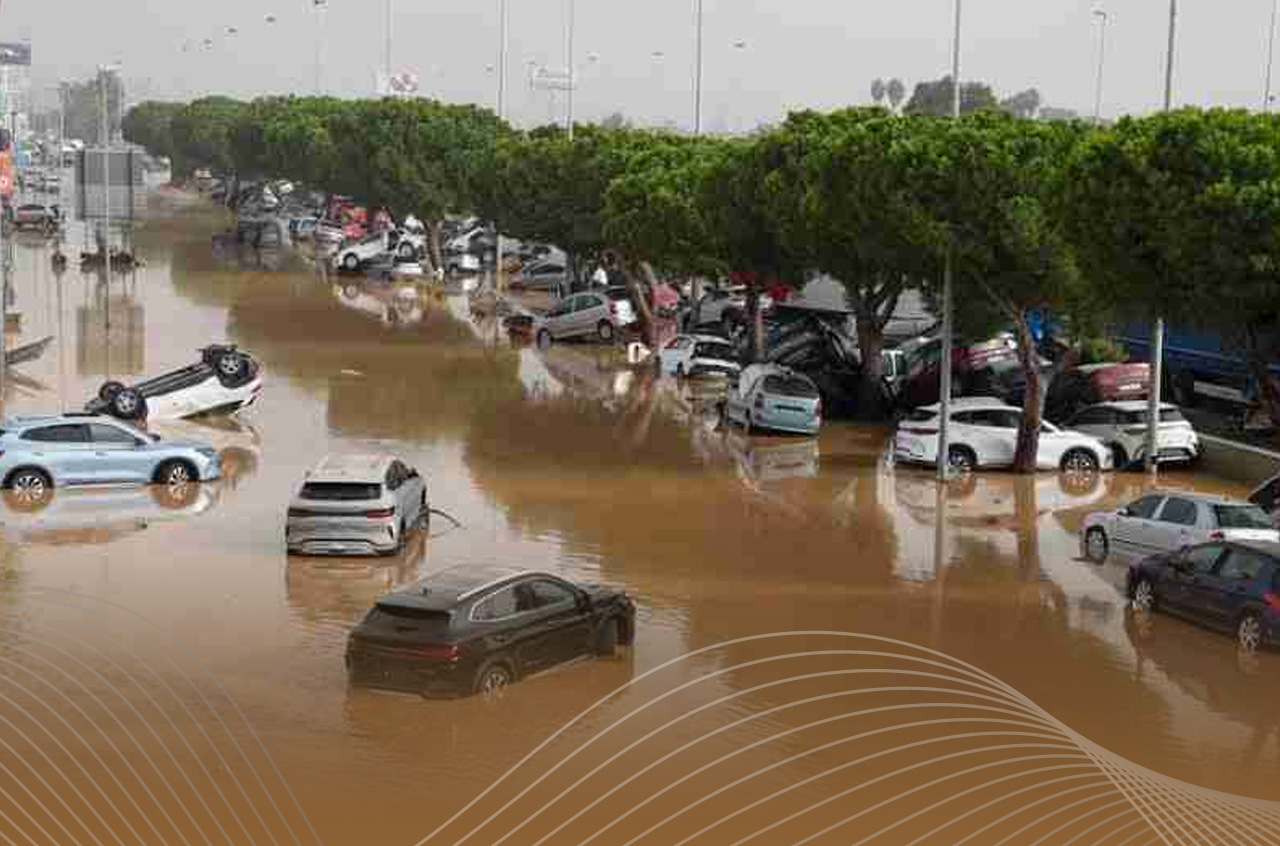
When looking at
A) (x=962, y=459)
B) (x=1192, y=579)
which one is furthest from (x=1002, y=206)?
(x=1192, y=579)

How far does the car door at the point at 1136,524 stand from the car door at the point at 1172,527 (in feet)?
0.17

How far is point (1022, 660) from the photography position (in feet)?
59.4

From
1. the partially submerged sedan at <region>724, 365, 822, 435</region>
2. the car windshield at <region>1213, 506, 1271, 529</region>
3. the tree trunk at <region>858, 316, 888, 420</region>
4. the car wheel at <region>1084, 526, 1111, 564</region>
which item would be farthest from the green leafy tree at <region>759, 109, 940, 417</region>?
the car windshield at <region>1213, 506, 1271, 529</region>

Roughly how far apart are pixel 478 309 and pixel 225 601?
4164cm

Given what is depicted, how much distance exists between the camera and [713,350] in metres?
44.7

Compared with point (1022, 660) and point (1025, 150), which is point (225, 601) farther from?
point (1025, 150)

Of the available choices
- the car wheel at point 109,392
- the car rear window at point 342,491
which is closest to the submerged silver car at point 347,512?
the car rear window at point 342,491

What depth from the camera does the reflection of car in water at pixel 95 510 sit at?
23875 millimetres

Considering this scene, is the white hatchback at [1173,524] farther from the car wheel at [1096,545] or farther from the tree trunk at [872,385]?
the tree trunk at [872,385]

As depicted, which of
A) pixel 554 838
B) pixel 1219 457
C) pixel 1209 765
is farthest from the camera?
pixel 1219 457

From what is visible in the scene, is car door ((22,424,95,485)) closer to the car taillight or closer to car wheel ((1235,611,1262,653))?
the car taillight

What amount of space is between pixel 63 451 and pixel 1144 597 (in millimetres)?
16056

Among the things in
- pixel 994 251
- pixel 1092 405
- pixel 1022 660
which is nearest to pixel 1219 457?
pixel 1092 405

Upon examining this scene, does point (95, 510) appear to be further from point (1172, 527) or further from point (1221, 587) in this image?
point (1221, 587)
